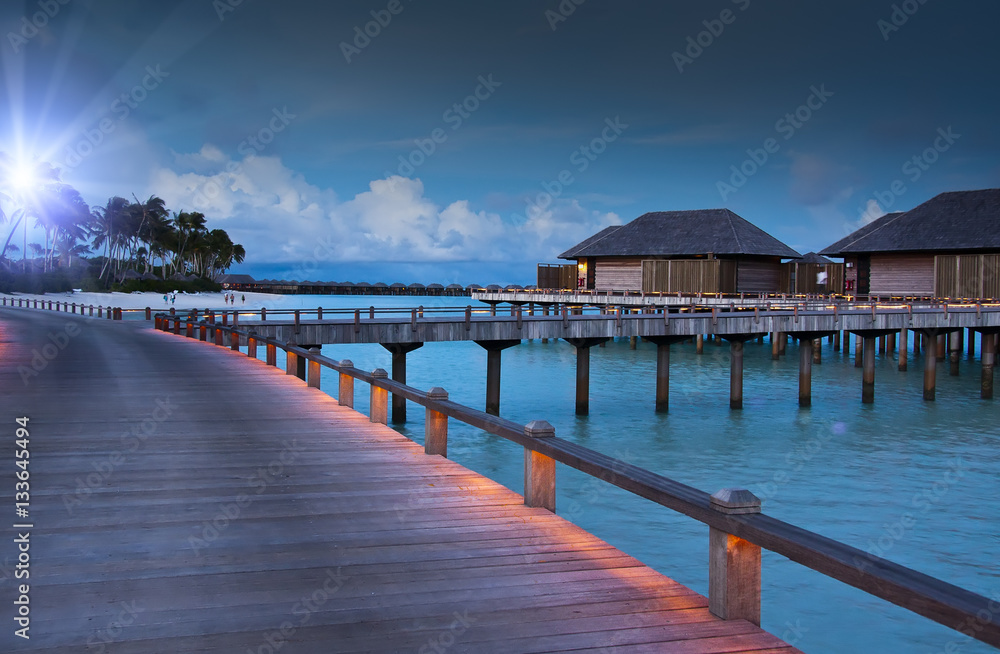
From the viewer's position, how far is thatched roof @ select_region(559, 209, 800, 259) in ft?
184

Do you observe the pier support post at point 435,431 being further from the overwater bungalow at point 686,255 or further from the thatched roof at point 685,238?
the thatched roof at point 685,238

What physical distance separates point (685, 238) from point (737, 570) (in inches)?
2214

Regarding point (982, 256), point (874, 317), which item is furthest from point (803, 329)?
point (982, 256)

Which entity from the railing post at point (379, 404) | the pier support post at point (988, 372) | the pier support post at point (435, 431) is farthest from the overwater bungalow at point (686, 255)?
the pier support post at point (435, 431)

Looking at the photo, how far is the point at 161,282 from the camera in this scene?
96062mm

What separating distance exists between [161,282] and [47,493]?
96.5m

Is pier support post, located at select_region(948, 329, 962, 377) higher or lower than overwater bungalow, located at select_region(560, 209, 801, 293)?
lower

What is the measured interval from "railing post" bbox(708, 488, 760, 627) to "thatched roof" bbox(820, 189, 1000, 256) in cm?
4766

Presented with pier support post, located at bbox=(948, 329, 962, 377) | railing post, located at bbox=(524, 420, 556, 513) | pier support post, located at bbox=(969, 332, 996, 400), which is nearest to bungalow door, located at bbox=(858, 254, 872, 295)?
pier support post, located at bbox=(948, 329, 962, 377)

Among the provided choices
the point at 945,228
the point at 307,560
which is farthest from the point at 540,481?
the point at 945,228

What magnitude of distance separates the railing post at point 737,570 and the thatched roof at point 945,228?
156ft

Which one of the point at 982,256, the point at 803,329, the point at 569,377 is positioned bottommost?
the point at 569,377

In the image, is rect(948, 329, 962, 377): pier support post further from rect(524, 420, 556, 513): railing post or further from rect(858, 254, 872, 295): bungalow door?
rect(524, 420, 556, 513): railing post

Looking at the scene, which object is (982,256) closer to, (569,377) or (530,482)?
(569,377)
